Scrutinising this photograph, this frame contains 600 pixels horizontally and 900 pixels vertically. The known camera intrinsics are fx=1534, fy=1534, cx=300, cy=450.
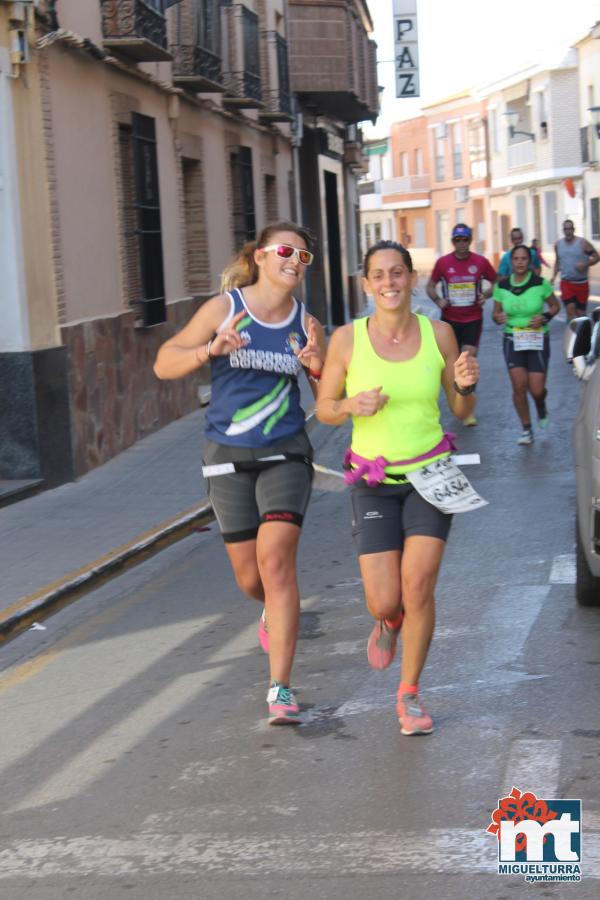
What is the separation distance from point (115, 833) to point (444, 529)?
1.60 meters

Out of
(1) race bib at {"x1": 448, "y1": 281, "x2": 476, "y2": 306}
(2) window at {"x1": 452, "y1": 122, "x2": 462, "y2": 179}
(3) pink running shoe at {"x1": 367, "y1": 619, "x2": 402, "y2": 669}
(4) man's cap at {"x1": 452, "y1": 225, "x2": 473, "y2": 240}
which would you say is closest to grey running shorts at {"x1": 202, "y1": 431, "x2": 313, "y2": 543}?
(3) pink running shoe at {"x1": 367, "y1": 619, "x2": 402, "y2": 669}

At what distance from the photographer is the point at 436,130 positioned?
270 ft

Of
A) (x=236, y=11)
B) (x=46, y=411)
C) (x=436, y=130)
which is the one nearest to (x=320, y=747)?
(x=46, y=411)

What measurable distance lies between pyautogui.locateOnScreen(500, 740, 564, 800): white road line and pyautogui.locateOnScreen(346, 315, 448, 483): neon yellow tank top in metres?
1.02

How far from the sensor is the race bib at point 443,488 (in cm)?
529

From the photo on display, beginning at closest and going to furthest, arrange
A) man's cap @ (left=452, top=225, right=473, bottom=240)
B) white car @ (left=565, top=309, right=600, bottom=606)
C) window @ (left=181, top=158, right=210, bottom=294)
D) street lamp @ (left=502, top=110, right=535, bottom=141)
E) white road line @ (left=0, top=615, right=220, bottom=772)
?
white road line @ (left=0, top=615, right=220, bottom=772), white car @ (left=565, top=309, right=600, bottom=606), man's cap @ (left=452, top=225, right=473, bottom=240), window @ (left=181, top=158, right=210, bottom=294), street lamp @ (left=502, top=110, right=535, bottom=141)

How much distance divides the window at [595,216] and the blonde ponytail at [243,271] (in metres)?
53.8

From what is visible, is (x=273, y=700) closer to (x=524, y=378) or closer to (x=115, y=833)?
(x=115, y=833)

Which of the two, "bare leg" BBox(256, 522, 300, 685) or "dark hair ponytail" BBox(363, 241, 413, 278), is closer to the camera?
"dark hair ponytail" BBox(363, 241, 413, 278)

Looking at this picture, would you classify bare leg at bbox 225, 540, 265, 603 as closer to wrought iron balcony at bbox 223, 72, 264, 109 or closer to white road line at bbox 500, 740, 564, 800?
white road line at bbox 500, 740, 564, 800

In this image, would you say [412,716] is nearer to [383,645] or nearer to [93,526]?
[383,645]

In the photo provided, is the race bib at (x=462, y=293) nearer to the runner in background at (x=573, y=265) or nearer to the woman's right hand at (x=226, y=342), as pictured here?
the runner in background at (x=573, y=265)

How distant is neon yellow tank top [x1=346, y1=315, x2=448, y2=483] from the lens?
17.5 ft

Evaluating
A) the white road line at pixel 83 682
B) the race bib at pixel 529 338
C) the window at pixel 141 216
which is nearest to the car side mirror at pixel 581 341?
the white road line at pixel 83 682
